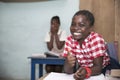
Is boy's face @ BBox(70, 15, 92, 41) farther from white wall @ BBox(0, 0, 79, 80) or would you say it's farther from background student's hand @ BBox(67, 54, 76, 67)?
white wall @ BBox(0, 0, 79, 80)

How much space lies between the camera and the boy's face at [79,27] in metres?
1.23

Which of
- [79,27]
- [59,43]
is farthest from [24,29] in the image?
[79,27]

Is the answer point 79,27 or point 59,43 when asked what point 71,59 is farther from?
point 59,43

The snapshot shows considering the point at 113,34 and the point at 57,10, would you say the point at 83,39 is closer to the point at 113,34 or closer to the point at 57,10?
the point at 113,34

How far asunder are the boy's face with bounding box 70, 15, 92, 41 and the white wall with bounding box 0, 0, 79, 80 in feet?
8.51

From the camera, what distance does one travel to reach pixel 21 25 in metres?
4.15

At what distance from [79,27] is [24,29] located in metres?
3.00

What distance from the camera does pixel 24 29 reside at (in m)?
4.14

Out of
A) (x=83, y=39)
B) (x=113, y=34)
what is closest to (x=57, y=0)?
(x=113, y=34)

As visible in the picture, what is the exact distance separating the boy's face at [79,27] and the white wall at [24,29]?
2.59 metres

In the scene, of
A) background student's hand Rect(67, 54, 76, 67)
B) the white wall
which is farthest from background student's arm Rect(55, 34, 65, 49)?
background student's hand Rect(67, 54, 76, 67)

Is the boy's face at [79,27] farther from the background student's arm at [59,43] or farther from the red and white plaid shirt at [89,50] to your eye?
the background student's arm at [59,43]

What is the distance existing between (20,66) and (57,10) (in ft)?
4.12

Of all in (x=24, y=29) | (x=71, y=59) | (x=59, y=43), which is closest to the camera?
(x=71, y=59)
